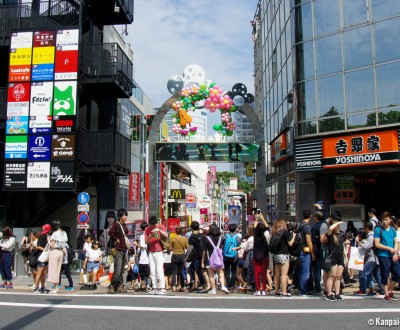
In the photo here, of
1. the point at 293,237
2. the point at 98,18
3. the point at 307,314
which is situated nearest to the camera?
the point at 307,314

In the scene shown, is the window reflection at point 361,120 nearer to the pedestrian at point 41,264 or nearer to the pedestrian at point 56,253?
the pedestrian at point 56,253

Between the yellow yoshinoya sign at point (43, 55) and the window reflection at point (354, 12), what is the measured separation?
12715 mm

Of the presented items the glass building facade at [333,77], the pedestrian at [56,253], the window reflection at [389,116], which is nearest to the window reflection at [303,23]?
the glass building facade at [333,77]

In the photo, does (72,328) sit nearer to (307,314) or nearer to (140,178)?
(307,314)

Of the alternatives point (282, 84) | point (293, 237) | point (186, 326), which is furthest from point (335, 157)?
point (186, 326)

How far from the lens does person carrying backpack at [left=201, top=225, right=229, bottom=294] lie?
33.5ft

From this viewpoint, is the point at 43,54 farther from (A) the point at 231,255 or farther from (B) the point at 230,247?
(A) the point at 231,255

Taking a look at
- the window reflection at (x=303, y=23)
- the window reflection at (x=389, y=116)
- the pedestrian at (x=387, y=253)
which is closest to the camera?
the pedestrian at (x=387, y=253)

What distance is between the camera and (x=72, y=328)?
6.72m

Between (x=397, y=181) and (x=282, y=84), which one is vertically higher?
(x=282, y=84)

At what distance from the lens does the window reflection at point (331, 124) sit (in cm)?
1773

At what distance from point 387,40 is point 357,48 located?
121cm

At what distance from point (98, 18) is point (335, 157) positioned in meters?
Result: 13.3

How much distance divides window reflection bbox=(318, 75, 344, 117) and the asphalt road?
34.4ft
